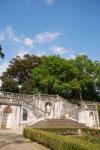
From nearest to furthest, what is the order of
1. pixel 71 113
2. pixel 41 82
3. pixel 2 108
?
pixel 2 108
pixel 71 113
pixel 41 82

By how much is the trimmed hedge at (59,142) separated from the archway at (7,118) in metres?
10.1

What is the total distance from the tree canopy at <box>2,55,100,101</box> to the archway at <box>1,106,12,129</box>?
1380cm

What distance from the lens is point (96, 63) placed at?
1949 inches

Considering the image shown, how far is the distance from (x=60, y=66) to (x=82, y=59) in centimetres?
731

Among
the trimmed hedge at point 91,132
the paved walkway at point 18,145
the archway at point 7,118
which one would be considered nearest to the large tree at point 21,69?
the archway at point 7,118

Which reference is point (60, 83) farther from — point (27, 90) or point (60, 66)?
point (27, 90)

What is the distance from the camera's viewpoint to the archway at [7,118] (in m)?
28.8

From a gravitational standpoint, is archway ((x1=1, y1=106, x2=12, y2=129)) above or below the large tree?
below

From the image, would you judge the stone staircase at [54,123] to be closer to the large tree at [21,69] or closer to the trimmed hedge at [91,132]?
the trimmed hedge at [91,132]

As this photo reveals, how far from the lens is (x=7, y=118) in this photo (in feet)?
96.0

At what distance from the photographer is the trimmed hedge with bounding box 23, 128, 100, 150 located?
1020 centimetres

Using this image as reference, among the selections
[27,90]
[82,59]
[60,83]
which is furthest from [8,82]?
[82,59]

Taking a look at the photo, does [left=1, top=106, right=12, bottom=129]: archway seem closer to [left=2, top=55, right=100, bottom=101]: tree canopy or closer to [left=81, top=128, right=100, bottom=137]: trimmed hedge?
[left=81, top=128, right=100, bottom=137]: trimmed hedge

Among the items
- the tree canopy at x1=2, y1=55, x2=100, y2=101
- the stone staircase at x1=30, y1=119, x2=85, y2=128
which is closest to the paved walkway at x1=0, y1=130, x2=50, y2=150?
the stone staircase at x1=30, y1=119, x2=85, y2=128
